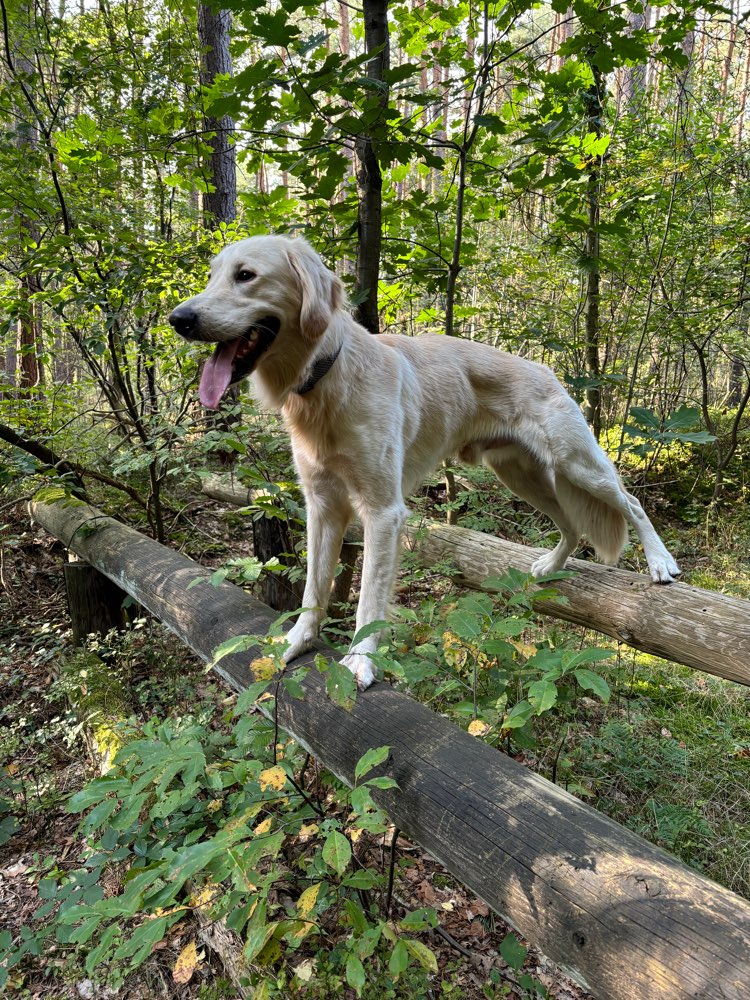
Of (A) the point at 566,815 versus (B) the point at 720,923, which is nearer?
(B) the point at 720,923

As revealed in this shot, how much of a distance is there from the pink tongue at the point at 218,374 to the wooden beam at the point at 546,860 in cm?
112

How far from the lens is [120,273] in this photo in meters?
4.38

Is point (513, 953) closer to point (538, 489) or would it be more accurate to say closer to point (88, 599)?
point (538, 489)

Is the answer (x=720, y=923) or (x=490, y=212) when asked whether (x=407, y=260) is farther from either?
(x=720, y=923)

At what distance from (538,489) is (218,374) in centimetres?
211

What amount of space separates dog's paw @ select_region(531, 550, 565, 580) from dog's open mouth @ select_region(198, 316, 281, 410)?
1.93 m

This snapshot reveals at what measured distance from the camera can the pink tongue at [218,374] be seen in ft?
7.31

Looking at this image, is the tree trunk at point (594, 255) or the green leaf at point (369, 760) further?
the tree trunk at point (594, 255)

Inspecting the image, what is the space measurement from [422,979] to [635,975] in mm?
1213

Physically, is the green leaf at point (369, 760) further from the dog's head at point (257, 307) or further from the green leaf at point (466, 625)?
the dog's head at point (257, 307)

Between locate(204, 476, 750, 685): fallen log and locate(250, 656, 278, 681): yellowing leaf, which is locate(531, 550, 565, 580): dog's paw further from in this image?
locate(250, 656, 278, 681): yellowing leaf

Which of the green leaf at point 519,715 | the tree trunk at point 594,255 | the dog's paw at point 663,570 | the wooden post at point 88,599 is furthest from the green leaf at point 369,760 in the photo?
the wooden post at point 88,599

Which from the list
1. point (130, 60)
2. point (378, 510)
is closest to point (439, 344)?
point (378, 510)

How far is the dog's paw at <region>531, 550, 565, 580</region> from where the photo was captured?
10.8 feet
